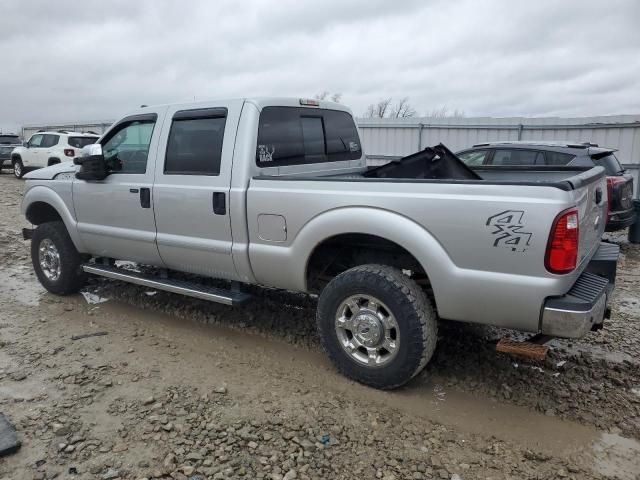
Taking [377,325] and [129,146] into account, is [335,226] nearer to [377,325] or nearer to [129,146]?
[377,325]

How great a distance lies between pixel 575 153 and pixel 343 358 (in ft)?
19.9

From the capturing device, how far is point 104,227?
4.99 m

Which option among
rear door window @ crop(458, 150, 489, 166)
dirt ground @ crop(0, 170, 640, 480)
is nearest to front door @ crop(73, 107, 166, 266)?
dirt ground @ crop(0, 170, 640, 480)

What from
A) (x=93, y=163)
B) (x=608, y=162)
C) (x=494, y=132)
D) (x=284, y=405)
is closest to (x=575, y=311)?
(x=284, y=405)

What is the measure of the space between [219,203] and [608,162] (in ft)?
21.6

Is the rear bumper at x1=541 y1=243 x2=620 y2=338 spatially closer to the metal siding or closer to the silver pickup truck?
the silver pickup truck

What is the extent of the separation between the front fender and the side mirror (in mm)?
600

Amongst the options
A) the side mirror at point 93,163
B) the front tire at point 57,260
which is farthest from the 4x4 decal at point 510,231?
the front tire at point 57,260

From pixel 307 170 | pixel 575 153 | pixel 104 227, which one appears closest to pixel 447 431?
pixel 307 170

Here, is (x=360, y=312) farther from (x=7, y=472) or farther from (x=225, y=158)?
(x=7, y=472)

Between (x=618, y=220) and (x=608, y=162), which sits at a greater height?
(x=608, y=162)

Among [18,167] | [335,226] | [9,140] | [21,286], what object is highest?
[335,226]

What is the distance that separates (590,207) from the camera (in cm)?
325

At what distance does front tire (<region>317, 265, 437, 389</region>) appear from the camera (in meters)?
3.31
